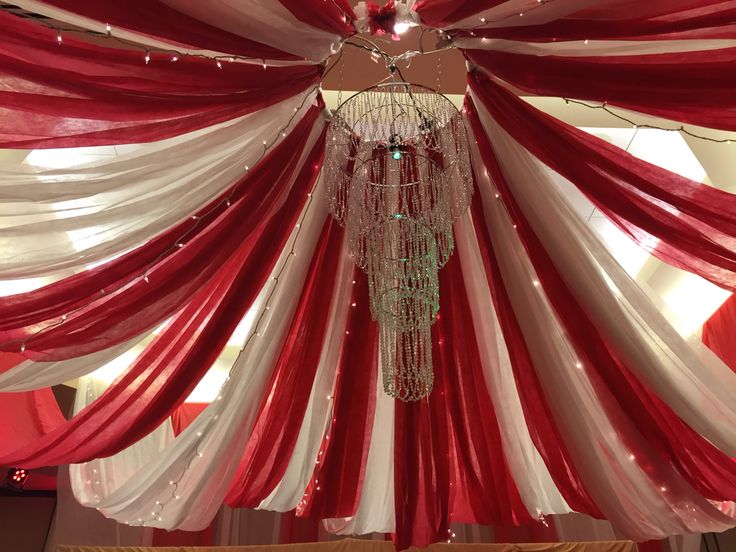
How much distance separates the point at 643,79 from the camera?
1.79 meters

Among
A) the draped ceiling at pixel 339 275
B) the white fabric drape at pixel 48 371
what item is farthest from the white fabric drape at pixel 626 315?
the white fabric drape at pixel 48 371

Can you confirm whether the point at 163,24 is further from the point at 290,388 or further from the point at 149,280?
the point at 290,388

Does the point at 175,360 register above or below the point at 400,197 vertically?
below

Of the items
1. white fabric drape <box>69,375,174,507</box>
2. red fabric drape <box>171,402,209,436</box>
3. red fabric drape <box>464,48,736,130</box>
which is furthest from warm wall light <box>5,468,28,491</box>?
red fabric drape <box>464,48,736,130</box>

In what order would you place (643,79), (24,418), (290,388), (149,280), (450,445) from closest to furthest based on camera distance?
(643,79) → (149,280) → (290,388) → (24,418) → (450,445)

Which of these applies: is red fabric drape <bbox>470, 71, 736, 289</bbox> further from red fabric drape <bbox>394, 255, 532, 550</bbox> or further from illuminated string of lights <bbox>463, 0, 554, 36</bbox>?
red fabric drape <bbox>394, 255, 532, 550</bbox>

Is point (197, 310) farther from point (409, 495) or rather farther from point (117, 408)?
point (409, 495)

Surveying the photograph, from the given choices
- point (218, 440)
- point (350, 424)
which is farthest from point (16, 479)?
point (350, 424)

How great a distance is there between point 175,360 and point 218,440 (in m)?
0.42

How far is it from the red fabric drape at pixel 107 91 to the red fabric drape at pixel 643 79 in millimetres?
633

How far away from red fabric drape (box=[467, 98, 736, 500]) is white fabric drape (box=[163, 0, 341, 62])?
911mm

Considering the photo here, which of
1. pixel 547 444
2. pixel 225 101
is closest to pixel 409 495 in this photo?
pixel 547 444

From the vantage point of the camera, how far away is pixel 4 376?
2.18 meters

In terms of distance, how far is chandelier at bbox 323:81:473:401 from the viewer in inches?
81.7
